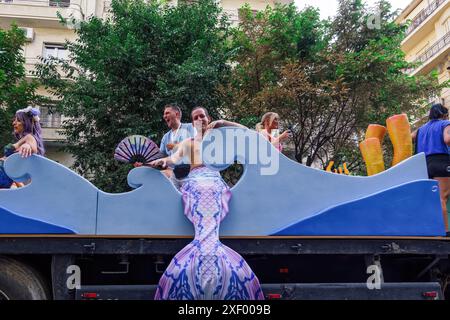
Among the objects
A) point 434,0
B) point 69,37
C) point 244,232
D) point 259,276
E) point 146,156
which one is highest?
point 434,0

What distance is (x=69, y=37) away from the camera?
20.0m

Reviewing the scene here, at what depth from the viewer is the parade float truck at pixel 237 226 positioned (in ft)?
10.6

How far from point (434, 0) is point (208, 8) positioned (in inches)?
769

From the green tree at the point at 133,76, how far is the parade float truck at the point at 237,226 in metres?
6.12

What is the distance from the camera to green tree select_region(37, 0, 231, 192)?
32.1 feet

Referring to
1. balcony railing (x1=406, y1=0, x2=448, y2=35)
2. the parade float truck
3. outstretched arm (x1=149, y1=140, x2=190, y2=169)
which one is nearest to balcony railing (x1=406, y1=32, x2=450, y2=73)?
balcony railing (x1=406, y1=0, x2=448, y2=35)

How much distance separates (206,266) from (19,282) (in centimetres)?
142

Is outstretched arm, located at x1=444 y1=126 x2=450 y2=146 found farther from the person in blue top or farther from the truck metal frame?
the truck metal frame

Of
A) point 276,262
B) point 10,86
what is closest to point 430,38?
point 10,86

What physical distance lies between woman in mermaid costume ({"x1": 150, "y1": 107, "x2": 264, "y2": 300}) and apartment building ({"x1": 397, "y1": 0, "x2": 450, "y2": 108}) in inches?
821
